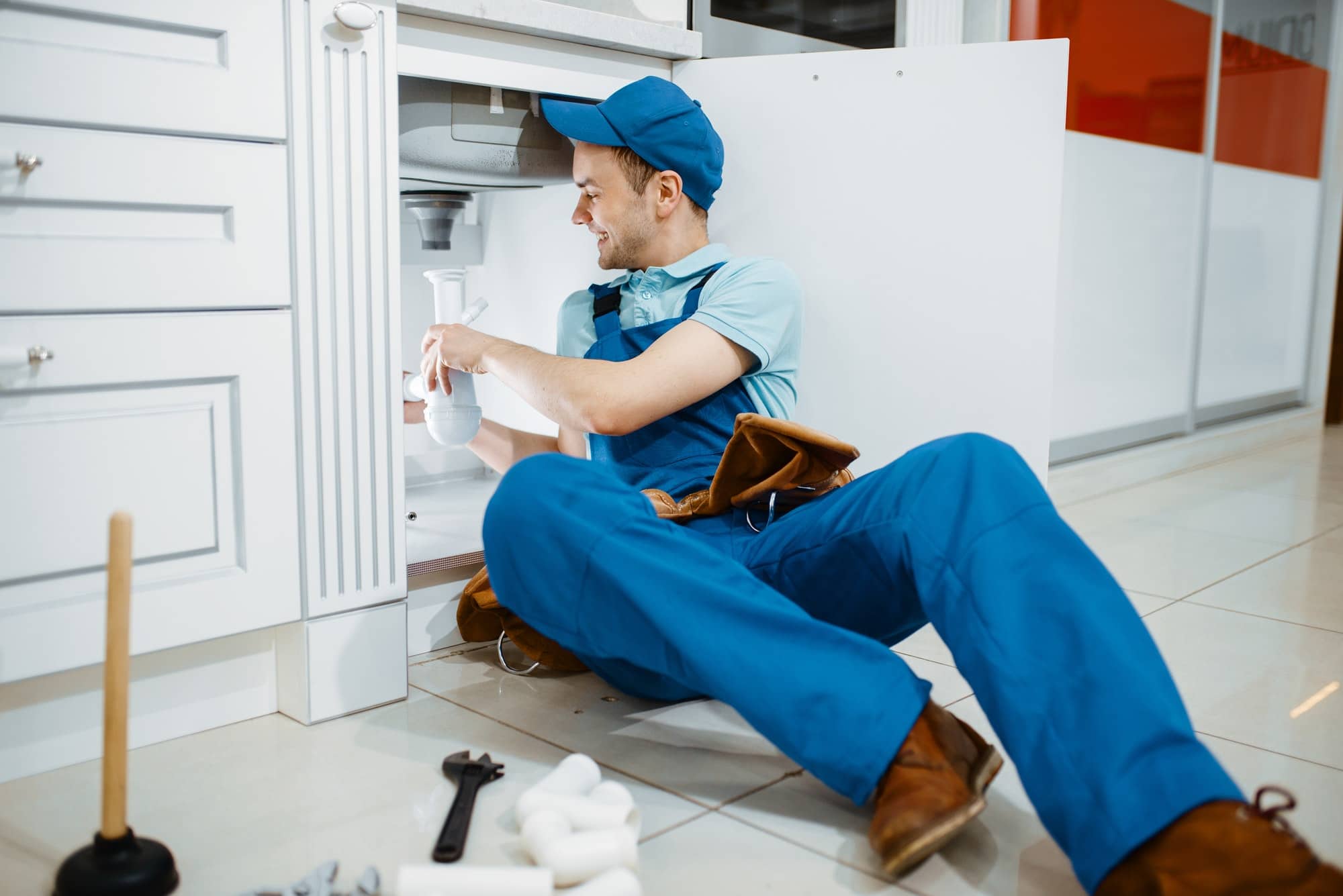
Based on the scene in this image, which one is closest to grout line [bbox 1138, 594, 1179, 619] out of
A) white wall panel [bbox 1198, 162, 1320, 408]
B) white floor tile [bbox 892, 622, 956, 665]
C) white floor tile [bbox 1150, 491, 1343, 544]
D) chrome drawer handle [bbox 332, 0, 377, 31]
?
white floor tile [bbox 892, 622, 956, 665]

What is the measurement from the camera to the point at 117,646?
830mm

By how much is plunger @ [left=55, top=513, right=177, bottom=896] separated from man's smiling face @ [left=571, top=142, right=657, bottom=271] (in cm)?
82

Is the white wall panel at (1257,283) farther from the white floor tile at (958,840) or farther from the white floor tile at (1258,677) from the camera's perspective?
the white floor tile at (958,840)

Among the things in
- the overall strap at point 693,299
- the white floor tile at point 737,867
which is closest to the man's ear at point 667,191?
the overall strap at point 693,299

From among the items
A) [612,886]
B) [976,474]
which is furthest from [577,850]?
[976,474]

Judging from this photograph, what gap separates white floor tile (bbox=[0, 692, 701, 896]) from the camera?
1014 millimetres

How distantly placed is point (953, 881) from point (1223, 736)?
508 mm

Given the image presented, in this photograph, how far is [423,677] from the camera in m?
1.50

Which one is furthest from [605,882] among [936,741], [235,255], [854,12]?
[854,12]

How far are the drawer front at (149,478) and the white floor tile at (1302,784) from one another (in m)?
1.03

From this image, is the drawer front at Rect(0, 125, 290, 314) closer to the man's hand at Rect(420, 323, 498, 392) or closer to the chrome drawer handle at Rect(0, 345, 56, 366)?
the chrome drawer handle at Rect(0, 345, 56, 366)

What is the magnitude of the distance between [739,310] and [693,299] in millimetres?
91

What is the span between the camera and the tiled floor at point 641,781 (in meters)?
1.00

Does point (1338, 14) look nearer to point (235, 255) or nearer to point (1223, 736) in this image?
point (1223, 736)
